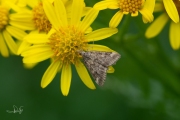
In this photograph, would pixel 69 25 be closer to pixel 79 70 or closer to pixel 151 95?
pixel 79 70

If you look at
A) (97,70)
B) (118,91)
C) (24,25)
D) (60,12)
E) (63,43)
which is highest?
(60,12)

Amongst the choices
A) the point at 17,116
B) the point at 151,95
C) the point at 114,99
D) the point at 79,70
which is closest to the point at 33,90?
the point at 17,116

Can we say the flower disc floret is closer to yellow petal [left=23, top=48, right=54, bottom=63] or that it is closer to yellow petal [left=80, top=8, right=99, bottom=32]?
yellow petal [left=80, top=8, right=99, bottom=32]

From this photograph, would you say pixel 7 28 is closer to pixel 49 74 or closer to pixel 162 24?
pixel 49 74

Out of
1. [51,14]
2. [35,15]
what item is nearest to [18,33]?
[35,15]

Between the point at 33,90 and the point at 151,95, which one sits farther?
the point at 33,90

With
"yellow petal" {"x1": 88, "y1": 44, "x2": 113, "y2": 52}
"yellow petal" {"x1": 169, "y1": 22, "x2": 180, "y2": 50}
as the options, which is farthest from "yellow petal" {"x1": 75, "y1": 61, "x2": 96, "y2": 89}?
"yellow petal" {"x1": 169, "y1": 22, "x2": 180, "y2": 50}
